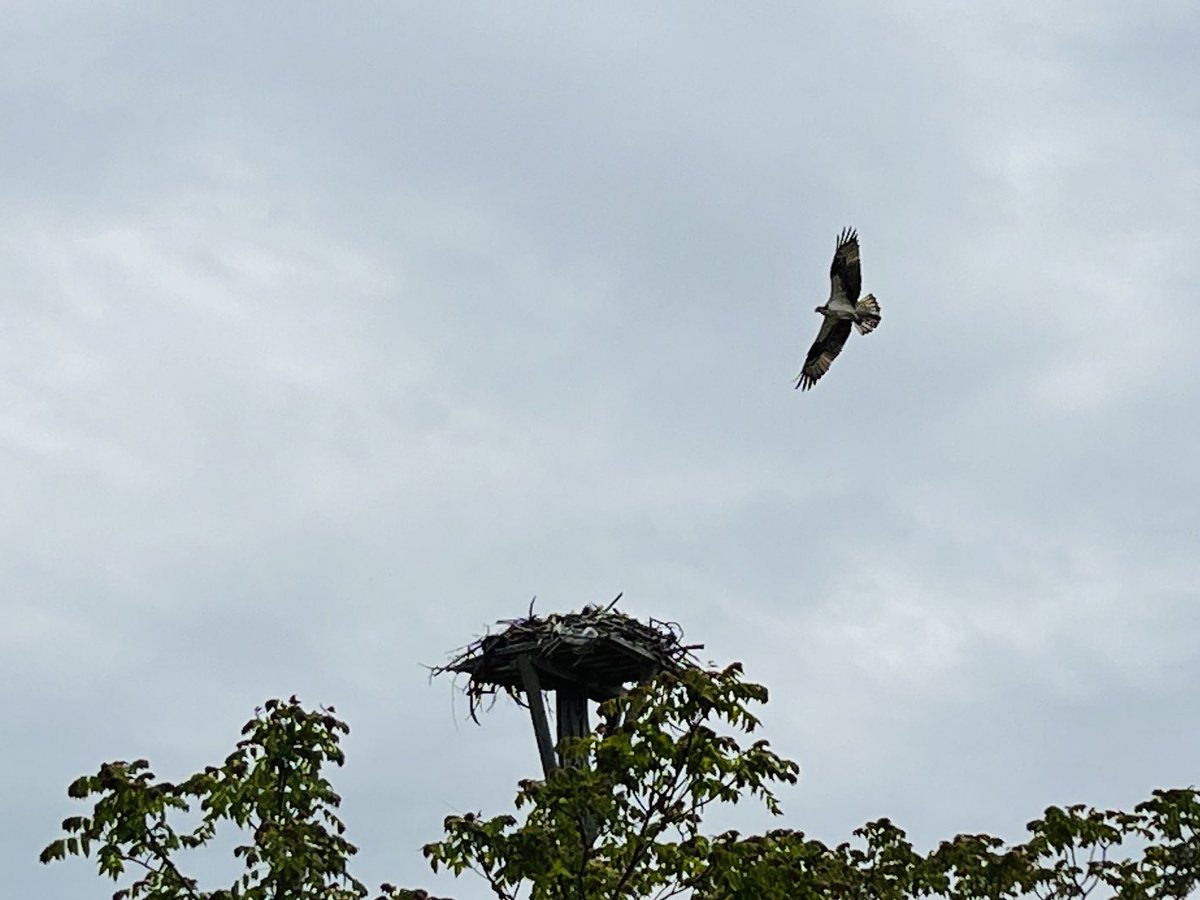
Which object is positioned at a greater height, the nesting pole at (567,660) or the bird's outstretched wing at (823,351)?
the bird's outstretched wing at (823,351)

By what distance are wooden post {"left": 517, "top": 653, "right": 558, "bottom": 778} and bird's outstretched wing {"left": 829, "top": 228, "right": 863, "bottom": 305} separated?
4615 millimetres

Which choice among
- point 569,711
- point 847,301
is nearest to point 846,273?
point 847,301

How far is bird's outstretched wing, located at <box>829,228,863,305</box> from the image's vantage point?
17.9 metres

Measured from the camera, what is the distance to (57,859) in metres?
10.3

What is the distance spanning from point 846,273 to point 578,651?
442cm

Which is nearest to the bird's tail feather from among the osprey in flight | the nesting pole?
the osprey in flight

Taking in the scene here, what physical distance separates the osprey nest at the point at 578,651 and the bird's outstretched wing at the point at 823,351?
292cm

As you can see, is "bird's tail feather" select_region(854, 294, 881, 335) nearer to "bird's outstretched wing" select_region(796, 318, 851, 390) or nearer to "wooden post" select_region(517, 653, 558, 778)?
"bird's outstretched wing" select_region(796, 318, 851, 390)

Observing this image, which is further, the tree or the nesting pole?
the nesting pole

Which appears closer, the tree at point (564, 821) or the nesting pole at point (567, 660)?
the tree at point (564, 821)

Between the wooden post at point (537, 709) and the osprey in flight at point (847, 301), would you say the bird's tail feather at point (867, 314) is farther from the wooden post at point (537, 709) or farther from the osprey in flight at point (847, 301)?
the wooden post at point (537, 709)

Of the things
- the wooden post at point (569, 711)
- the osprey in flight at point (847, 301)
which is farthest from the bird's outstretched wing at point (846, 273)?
the wooden post at point (569, 711)

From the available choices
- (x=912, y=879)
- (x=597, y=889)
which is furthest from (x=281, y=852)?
(x=912, y=879)

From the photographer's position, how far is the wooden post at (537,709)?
17.8 metres
